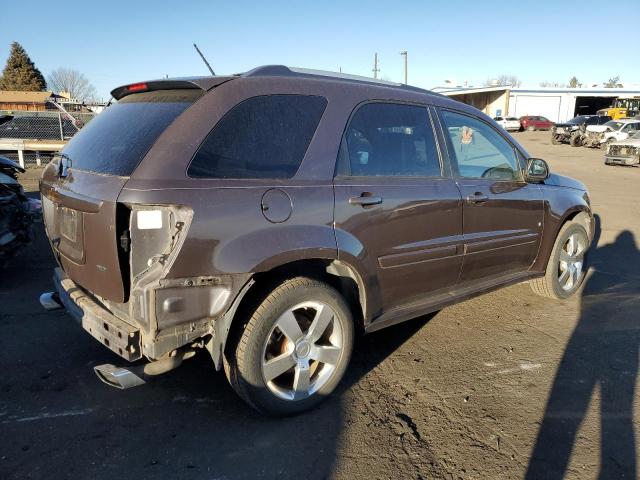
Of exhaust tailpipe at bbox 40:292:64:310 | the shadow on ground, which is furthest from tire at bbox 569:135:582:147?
exhaust tailpipe at bbox 40:292:64:310

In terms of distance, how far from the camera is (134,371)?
2.61 meters

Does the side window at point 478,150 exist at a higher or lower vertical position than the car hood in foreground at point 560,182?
higher

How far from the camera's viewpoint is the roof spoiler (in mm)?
2760

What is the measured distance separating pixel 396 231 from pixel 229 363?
1335 millimetres

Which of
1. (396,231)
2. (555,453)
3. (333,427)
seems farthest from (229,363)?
(555,453)

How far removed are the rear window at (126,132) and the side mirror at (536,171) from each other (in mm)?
2970

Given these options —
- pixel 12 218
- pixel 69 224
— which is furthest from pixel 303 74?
pixel 12 218

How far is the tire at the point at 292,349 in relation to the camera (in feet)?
9.03

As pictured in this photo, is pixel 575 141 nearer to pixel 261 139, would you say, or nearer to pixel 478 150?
pixel 478 150

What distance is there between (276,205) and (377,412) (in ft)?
4.62

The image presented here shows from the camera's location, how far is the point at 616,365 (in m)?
3.73

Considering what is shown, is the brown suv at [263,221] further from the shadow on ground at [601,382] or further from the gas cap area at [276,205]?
the shadow on ground at [601,382]

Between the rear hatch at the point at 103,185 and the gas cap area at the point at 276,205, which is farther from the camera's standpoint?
the gas cap area at the point at 276,205

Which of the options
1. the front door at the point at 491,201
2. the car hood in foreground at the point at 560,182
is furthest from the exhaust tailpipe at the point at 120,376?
the car hood in foreground at the point at 560,182
